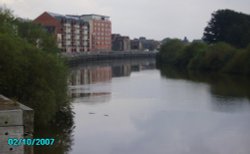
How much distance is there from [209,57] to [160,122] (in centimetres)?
3940

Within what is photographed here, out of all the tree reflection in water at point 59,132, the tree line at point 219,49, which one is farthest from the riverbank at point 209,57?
the tree reflection in water at point 59,132

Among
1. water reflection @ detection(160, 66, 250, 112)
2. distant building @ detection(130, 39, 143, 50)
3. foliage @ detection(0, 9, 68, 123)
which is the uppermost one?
distant building @ detection(130, 39, 143, 50)

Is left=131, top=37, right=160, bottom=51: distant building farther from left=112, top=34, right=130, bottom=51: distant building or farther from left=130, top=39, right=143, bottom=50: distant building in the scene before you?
left=112, top=34, right=130, bottom=51: distant building

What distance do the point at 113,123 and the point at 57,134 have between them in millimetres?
3715

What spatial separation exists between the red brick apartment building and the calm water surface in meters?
50.8

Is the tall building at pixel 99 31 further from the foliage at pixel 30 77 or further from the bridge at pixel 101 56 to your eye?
the foliage at pixel 30 77

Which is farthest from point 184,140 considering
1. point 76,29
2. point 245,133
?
point 76,29

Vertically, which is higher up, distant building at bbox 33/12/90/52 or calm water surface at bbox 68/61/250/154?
distant building at bbox 33/12/90/52

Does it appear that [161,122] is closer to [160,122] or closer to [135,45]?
[160,122]

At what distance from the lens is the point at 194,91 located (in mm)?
35656

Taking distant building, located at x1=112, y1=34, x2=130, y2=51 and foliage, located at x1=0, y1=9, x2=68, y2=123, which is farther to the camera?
distant building, located at x1=112, y1=34, x2=130, y2=51

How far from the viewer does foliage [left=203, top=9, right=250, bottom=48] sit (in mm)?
68875

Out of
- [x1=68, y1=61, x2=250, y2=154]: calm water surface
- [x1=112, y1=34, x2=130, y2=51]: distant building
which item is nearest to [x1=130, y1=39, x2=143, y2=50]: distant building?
[x1=112, y1=34, x2=130, y2=51]: distant building

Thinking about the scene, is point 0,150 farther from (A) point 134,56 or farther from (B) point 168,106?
(A) point 134,56
